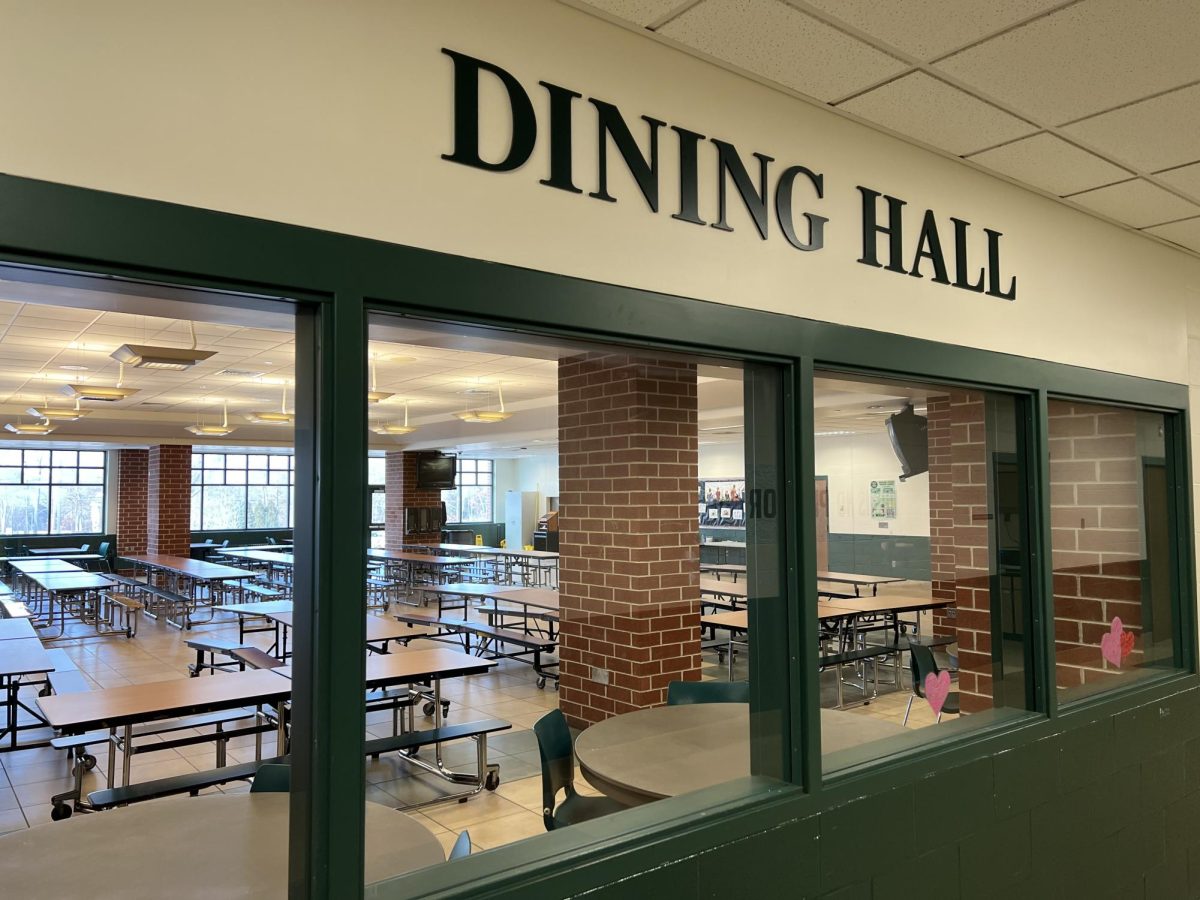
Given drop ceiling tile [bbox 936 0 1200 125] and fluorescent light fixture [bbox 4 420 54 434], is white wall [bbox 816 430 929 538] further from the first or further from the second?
fluorescent light fixture [bbox 4 420 54 434]

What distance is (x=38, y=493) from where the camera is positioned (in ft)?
13.3

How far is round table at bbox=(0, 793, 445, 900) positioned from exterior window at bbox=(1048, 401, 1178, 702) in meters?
2.31

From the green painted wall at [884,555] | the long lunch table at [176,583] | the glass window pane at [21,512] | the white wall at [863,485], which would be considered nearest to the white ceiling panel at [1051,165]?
the white wall at [863,485]

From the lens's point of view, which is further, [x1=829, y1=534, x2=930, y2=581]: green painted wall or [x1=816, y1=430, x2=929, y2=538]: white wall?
[x1=829, y1=534, x2=930, y2=581]: green painted wall

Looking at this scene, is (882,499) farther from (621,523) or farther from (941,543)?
(621,523)

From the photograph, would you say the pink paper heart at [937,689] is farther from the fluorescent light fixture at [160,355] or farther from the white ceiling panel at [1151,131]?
the fluorescent light fixture at [160,355]

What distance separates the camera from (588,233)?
1.76 m

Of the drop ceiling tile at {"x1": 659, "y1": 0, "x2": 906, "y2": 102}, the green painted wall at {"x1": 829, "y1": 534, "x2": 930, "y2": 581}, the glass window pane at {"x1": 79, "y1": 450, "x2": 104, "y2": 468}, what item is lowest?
the green painted wall at {"x1": 829, "y1": 534, "x2": 930, "y2": 581}

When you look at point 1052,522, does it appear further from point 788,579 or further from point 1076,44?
point 1076,44

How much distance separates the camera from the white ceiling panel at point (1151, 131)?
2.27 metres

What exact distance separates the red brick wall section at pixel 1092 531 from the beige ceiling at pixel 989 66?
2.98ft

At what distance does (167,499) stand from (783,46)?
1046cm

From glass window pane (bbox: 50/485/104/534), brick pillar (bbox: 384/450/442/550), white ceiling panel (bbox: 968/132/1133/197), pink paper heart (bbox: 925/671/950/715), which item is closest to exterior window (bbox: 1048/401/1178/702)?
pink paper heart (bbox: 925/671/950/715)

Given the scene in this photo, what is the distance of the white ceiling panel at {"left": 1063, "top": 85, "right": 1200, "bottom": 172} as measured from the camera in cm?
227
